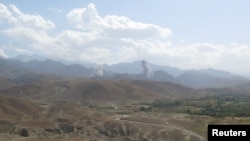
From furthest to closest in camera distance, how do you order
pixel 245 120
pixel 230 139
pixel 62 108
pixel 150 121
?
1. pixel 62 108
2. pixel 150 121
3. pixel 245 120
4. pixel 230 139

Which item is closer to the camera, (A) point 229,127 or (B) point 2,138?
(A) point 229,127

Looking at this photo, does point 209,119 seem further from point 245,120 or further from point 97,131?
point 97,131

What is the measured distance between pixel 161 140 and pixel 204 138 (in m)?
14.2

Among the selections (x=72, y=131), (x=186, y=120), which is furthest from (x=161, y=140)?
(x=72, y=131)

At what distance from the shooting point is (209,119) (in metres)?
150

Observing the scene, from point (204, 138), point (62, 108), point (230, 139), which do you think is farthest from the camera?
point (62, 108)

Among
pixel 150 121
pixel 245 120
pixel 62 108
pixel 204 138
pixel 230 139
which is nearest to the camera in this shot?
pixel 230 139

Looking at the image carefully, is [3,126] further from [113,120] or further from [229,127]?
[229,127]

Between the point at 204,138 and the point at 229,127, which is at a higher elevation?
the point at 229,127

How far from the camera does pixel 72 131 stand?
147 m

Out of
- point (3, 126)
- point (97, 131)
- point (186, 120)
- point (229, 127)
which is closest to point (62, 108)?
point (3, 126)

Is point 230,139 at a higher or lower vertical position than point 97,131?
higher

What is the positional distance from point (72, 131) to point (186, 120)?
45267mm

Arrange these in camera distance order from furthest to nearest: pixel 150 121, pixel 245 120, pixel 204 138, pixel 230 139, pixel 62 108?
pixel 62 108, pixel 150 121, pixel 245 120, pixel 204 138, pixel 230 139
